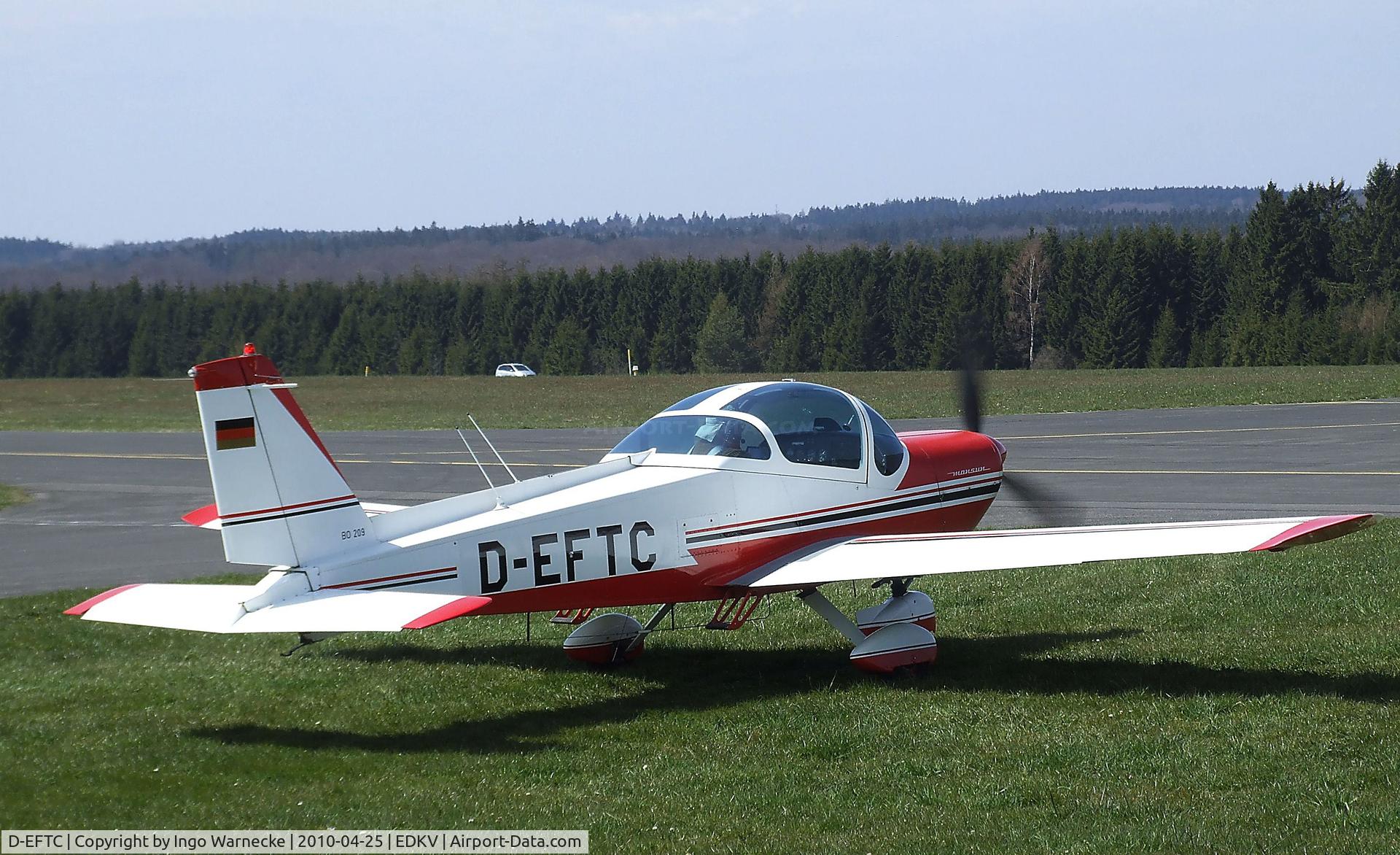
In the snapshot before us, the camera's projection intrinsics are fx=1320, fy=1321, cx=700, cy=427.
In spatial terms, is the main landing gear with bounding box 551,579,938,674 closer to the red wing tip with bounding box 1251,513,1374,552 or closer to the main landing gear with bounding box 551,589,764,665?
the main landing gear with bounding box 551,589,764,665

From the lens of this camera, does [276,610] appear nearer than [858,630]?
Yes

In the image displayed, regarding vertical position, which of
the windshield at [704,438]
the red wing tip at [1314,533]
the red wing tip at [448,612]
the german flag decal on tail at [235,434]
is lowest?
the red wing tip at [1314,533]

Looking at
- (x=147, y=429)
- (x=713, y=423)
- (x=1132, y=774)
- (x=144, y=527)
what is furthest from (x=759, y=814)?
(x=147, y=429)

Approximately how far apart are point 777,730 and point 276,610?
3.05 metres

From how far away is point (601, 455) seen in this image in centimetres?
2655

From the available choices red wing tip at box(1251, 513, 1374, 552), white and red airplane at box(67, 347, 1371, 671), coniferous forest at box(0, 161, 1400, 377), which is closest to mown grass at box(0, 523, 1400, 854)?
white and red airplane at box(67, 347, 1371, 671)

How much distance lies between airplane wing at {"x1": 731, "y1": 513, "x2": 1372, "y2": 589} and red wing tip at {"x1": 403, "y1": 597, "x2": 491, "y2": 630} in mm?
2643

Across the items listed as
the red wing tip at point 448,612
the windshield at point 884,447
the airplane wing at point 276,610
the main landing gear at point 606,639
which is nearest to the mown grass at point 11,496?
the main landing gear at point 606,639

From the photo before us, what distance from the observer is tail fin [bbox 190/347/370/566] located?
8000 mm

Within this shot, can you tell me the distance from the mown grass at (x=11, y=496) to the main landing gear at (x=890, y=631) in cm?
A: 1685

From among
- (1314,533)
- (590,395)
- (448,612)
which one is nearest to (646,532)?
(448,612)

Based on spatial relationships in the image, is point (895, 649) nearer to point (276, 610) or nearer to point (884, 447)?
point (884, 447)

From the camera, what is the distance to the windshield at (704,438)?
31.7ft

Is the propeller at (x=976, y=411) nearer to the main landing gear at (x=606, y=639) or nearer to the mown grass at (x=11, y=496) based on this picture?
the main landing gear at (x=606, y=639)
